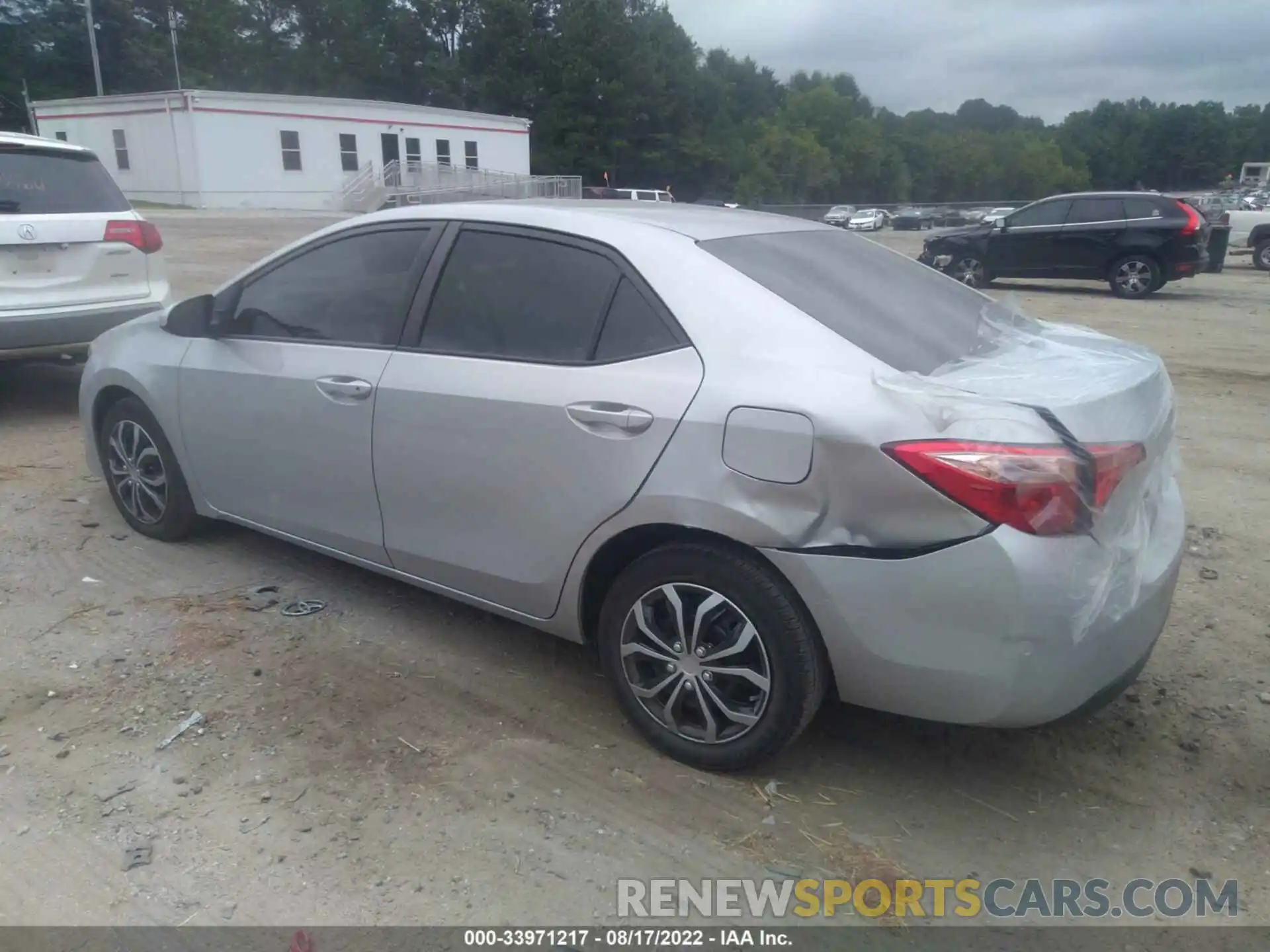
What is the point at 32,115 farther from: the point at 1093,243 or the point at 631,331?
the point at 631,331

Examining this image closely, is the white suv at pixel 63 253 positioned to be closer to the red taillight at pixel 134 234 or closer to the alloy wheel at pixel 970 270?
the red taillight at pixel 134 234

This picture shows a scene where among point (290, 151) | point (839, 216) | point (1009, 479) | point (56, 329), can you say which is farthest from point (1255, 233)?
point (290, 151)

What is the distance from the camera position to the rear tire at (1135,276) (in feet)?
51.6

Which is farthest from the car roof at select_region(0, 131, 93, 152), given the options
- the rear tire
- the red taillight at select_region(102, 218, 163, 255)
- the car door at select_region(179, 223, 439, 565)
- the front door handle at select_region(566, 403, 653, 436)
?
the rear tire

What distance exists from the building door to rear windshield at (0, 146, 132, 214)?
122 ft

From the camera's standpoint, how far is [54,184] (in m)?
6.53

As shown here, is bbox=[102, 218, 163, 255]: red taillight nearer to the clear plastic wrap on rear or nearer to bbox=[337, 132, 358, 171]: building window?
the clear plastic wrap on rear

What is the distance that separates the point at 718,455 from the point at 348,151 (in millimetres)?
42558

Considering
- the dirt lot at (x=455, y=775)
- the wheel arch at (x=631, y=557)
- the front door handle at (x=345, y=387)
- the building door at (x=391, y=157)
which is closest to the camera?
the dirt lot at (x=455, y=775)

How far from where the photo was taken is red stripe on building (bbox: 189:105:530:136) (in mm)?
37312

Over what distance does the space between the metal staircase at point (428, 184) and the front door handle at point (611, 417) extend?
35050 mm

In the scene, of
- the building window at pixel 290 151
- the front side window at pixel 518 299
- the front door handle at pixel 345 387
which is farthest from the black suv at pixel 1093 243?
the building window at pixel 290 151

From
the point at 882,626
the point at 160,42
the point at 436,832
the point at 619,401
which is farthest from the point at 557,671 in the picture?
the point at 160,42

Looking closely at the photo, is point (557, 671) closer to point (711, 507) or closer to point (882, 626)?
point (711, 507)
